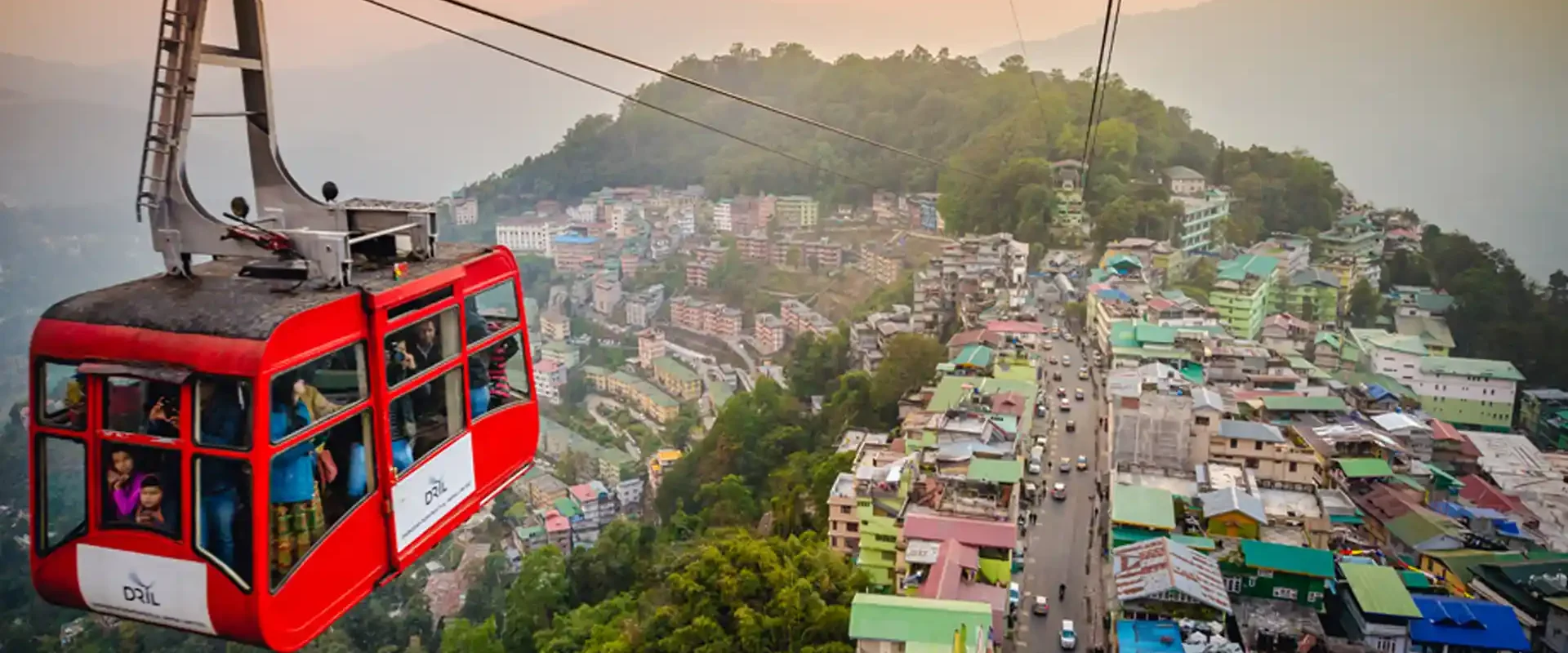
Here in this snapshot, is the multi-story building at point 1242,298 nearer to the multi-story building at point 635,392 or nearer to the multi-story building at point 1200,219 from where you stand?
the multi-story building at point 1200,219

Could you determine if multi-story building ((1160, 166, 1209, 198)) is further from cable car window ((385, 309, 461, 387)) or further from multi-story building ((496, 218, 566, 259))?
cable car window ((385, 309, 461, 387))

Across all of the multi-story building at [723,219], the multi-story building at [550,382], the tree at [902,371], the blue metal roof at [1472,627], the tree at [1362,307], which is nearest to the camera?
the blue metal roof at [1472,627]

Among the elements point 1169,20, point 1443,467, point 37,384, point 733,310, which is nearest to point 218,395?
point 37,384


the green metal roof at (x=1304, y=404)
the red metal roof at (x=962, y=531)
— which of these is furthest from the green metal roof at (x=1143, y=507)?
the green metal roof at (x=1304, y=404)

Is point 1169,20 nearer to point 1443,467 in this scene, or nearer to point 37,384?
point 1443,467

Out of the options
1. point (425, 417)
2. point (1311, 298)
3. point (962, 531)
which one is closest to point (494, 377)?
point (425, 417)

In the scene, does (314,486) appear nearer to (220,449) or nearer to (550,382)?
(220,449)

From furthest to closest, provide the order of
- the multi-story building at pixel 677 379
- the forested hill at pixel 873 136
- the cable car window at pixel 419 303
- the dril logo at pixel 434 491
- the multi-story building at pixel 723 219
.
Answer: the multi-story building at pixel 723 219 → the forested hill at pixel 873 136 → the multi-story building at pixel 677 379 → the dril logo at pixel 434 491 → the cable car window at pixel 419 303
